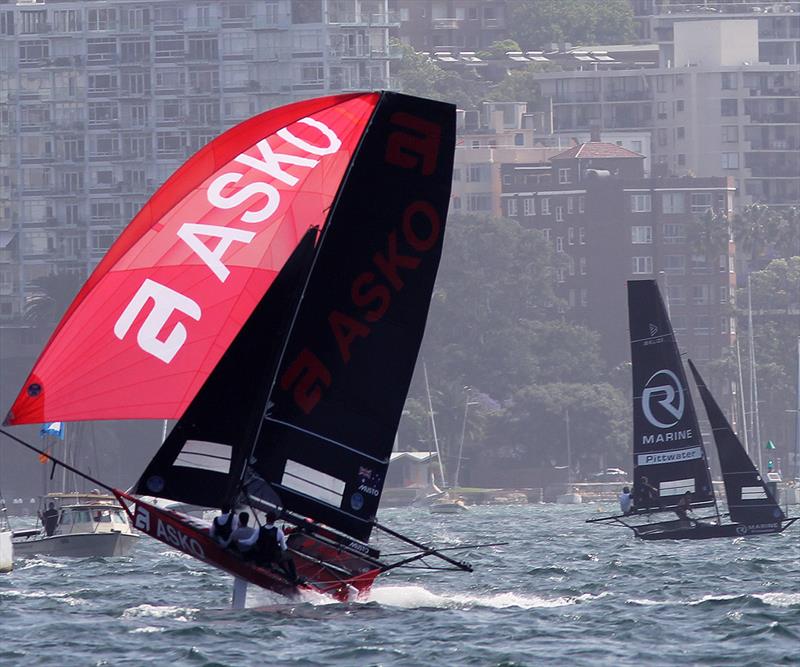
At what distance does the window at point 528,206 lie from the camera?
127 meters

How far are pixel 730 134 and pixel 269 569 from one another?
126m

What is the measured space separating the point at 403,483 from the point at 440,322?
44.3 ft

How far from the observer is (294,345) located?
21.5 meters

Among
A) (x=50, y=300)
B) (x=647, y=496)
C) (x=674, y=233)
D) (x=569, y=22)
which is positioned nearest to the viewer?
(x=647, y=496)

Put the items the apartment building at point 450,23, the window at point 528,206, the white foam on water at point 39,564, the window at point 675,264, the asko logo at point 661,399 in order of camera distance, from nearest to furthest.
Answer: the white foam on water at point 39,564 → the asko logo at point 661,399 → the window at point 675,264 → the window at point 528,206 → the apartment building at point 450,23

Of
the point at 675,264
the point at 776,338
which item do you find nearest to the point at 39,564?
the point at 776,338

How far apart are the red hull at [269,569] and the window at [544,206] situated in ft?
341

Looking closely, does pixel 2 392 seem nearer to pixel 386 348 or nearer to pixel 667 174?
pixel 667 174

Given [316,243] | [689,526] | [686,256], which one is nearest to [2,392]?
[686,256]

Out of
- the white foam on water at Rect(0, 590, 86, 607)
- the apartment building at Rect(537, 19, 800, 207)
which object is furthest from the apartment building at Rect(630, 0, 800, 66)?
the white foam on water at Rect(0, 590, 86, 607)

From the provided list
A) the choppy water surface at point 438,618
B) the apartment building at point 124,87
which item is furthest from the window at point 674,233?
the choppy water surface at point 438,618

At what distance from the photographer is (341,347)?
70.9ft

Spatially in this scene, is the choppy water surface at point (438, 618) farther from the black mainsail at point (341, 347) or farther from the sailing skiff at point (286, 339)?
the black mainsail at point (341, 347)

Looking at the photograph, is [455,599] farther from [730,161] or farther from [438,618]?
[730,161]
